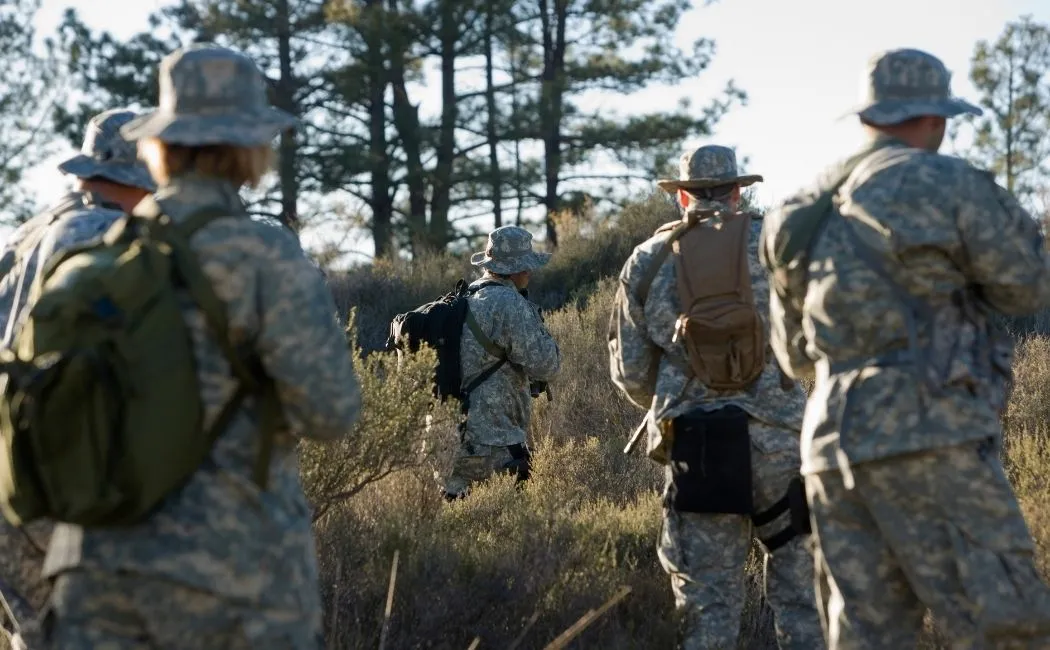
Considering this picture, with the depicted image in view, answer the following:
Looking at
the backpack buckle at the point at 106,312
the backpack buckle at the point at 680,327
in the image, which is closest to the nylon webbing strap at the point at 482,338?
the backpack buckle at the point at 680,327

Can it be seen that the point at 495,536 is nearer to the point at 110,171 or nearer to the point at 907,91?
the point at 110,171

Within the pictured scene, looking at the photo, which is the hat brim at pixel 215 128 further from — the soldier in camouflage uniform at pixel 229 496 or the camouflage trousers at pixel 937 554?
the camouflage trousers at pixel 937 554

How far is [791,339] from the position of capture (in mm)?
4352

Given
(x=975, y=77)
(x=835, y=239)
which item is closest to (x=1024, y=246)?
(x=835, y=239)

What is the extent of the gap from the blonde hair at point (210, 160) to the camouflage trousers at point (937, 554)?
70.9 inches

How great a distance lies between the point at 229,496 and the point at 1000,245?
2086 millimetres

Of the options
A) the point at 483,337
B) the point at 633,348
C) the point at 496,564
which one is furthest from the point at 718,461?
the point at 483,337

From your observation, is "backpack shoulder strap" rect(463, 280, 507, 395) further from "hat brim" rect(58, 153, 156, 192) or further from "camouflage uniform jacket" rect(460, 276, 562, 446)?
"hat brim" rect(58, 153, 156, 192)

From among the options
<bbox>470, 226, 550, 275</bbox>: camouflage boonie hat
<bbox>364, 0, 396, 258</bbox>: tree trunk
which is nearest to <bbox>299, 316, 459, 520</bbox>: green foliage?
<bbox>470, 226, 550, 275</bbox>: camouflage boonie hat

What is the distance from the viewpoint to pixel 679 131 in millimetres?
23203

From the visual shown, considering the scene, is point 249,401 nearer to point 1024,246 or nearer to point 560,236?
point 1024,246

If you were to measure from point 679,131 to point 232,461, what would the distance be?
20620mm

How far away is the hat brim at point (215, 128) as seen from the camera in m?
3.18

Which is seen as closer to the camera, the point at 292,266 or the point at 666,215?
the point at 292,266
